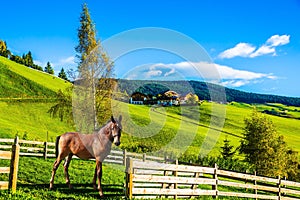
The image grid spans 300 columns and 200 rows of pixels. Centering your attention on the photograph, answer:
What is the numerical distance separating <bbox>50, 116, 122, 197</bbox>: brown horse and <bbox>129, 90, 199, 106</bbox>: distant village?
7823 mm

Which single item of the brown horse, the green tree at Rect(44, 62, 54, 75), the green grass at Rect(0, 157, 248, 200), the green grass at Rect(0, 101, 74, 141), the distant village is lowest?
the green grass at Rect(0, 157, 248, 200)

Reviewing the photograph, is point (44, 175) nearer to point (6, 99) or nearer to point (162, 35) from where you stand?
point (162, 35)

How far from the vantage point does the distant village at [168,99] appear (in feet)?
64.7

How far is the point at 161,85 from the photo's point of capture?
20297 millimetres

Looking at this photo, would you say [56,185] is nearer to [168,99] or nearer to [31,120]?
[168,99]

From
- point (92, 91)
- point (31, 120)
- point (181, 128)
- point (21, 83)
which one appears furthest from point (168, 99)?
point (21, 83)

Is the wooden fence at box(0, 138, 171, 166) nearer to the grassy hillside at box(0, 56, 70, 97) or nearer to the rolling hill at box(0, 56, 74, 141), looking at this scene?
the rolling hill at box(0, 56, 74, 141)

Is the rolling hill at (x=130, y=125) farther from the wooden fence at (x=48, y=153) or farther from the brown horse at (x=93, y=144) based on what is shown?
the brown horse at (x=93, y=144)

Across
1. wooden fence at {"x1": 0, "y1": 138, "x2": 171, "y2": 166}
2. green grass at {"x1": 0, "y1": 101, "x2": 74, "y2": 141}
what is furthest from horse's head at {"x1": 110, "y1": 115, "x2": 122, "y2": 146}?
green grass at {"x1": 0, "y1": 101, "x2": 74, "y2": 141}

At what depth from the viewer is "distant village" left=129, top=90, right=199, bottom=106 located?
19719 mm

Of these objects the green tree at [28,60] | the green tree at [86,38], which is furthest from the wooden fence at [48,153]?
the green tree at [28,60]

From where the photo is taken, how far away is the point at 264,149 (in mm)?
43594

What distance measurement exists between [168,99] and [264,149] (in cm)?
2715

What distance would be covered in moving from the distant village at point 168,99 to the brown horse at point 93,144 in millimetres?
7823
